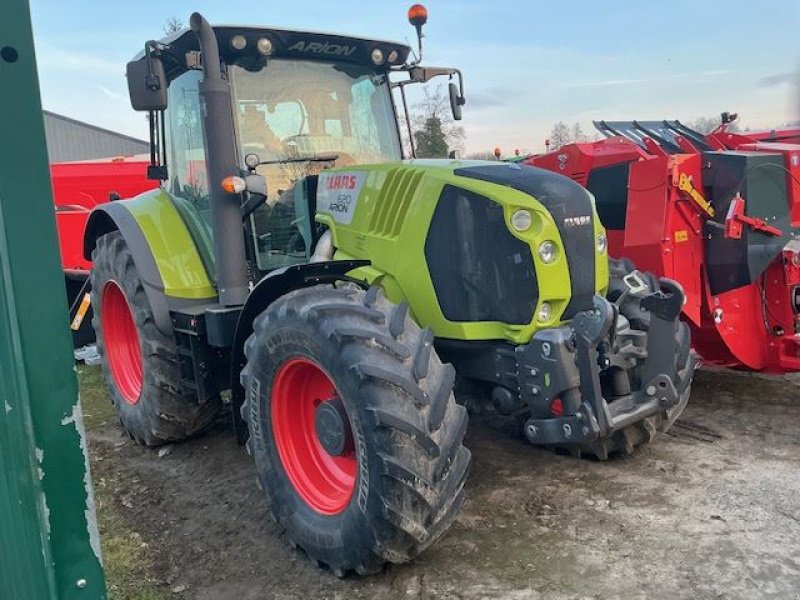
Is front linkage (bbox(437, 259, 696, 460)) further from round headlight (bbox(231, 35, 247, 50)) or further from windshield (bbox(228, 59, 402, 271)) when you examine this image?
round headlight (bbox(231, 35, 247, 50))

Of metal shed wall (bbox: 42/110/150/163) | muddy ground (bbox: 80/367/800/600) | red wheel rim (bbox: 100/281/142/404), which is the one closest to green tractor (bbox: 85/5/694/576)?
muddy ground (bbox: 80/367/800/600)

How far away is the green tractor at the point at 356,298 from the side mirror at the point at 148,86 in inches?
0.4

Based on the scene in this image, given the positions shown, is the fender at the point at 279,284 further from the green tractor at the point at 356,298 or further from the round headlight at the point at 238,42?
the round headlight at the point at 238,42

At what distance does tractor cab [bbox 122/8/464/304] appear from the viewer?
147 inches

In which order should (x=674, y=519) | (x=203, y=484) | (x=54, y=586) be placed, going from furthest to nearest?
(x=203, y=484), (x=674, y=519), (x=54, y=586)

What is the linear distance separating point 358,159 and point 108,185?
256 inches

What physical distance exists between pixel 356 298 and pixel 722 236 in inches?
110

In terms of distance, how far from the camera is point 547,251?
317 centimetres

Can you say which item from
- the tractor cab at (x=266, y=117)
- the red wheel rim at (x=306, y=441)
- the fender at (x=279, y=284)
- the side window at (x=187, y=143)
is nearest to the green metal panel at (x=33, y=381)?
the red wheel rim at (x=306, y=441)

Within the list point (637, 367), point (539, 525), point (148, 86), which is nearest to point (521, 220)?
point (637, 367)

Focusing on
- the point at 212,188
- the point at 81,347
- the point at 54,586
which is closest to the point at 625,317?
the point at 212,188

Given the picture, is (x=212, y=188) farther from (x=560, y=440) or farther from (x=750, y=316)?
(x=750, y=316)

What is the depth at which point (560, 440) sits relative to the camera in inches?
121

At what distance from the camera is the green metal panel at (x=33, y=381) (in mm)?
1306
